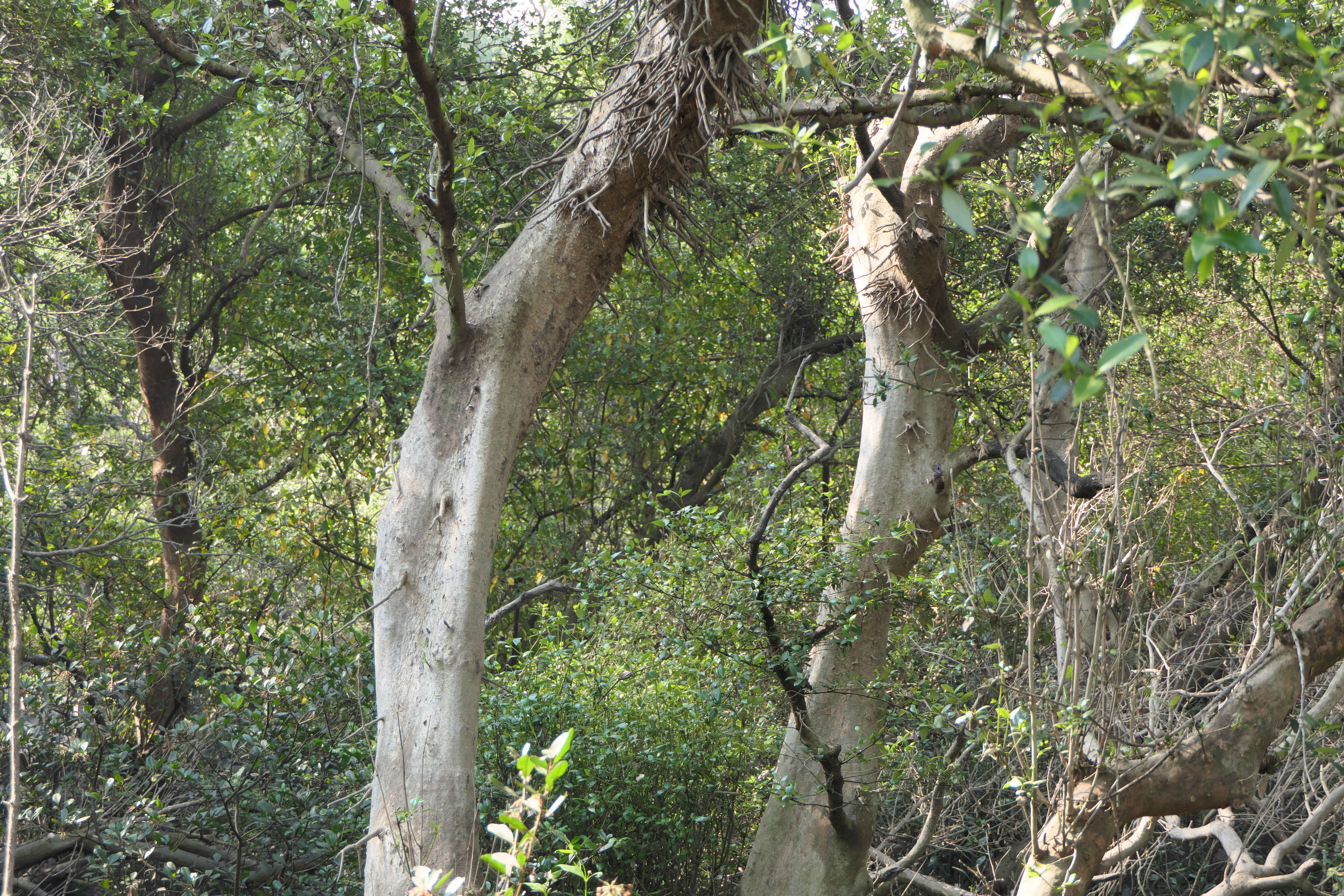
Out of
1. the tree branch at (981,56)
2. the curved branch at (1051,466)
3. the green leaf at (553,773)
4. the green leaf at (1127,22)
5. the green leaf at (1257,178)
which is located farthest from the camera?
the curved branch at (1051,466)

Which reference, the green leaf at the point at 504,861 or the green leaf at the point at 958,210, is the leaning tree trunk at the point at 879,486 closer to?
the green leaf at the point at 504,861

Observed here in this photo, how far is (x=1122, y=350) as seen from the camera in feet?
4.04

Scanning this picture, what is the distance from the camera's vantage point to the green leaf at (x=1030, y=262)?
1258mm

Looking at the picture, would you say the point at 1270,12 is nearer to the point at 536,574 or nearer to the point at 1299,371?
the point at 1299,371

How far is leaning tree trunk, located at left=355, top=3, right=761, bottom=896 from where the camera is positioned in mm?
3547

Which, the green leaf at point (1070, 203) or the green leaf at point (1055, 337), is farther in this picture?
the green leaf at point (1070, 203)

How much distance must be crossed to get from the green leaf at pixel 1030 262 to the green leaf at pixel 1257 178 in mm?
252

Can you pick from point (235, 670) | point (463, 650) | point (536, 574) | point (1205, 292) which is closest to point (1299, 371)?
point (463, 650)

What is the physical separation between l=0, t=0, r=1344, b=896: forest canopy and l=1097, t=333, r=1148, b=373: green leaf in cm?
5

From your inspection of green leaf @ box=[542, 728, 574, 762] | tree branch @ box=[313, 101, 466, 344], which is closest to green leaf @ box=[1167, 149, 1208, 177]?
green leaf @ box=[542, 728, 574, 762]

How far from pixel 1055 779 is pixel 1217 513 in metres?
3.06

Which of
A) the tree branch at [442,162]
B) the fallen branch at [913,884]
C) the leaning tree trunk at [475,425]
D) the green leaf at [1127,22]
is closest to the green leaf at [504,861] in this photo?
the green leaf at [1127,22]

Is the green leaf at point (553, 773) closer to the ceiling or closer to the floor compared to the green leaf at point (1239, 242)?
closer to the floor

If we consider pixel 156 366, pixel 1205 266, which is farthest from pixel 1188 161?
pixel 156 366
